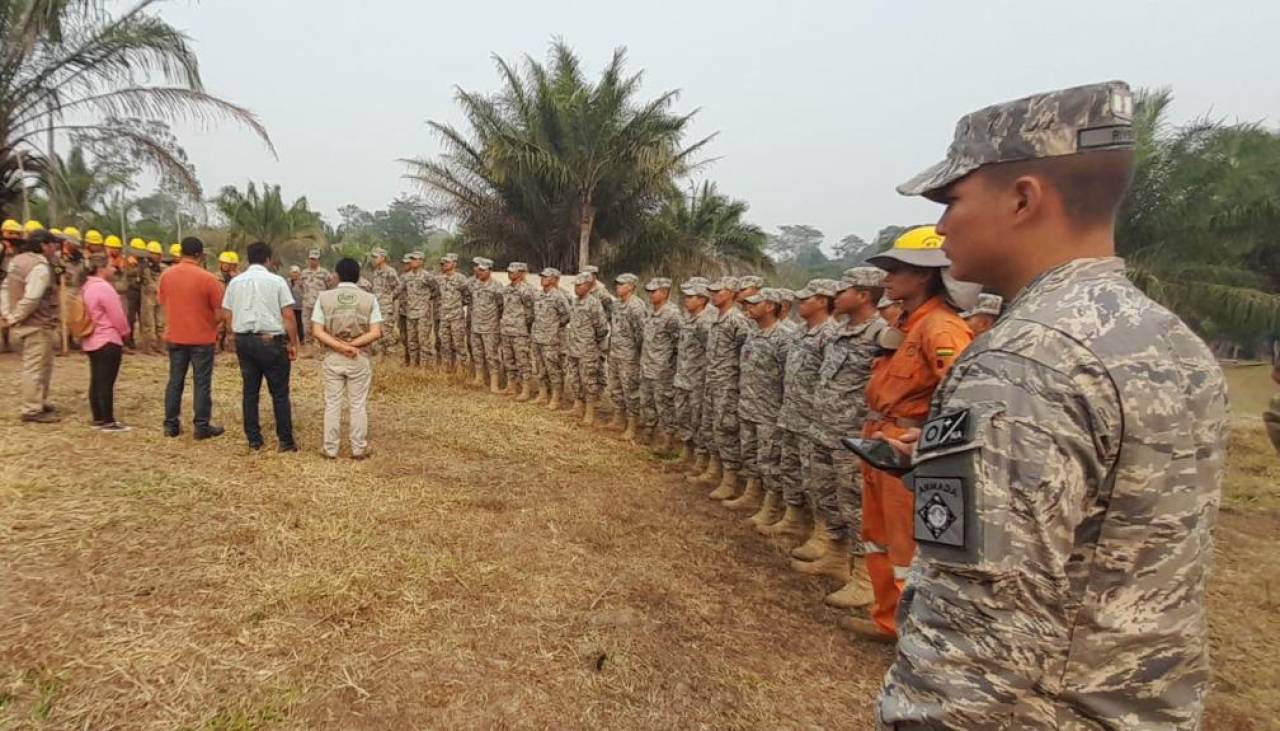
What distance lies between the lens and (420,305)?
1115cm

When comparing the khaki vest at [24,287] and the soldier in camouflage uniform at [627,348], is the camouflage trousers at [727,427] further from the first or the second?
the khaki vest at [24,287]

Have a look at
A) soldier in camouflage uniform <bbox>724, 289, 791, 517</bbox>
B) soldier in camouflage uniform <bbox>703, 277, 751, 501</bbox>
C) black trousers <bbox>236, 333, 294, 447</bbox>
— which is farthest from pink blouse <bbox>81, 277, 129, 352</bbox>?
soldier in camouflage uniform <bbox>724, 289, 791, 517</bbox>

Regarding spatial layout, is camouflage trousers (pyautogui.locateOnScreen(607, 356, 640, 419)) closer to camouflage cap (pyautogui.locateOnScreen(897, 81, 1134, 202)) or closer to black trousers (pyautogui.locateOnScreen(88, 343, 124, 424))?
black trousers (pyautogui.locateOnScreen(88, 343, 124, 424))

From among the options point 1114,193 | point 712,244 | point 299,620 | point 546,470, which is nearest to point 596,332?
point 546,470

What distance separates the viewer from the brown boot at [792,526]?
5.29 m

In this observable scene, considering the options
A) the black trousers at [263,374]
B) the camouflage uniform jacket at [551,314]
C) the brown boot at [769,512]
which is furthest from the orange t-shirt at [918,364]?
the camouflage uniform jacket at [551,314]

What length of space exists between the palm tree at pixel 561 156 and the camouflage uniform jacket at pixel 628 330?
9.79 meters

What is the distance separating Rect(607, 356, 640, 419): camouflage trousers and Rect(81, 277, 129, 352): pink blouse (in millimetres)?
4832

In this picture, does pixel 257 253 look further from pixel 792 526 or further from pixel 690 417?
Result: pixel 792 526

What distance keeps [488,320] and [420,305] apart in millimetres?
1646

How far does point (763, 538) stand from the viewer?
17.2 ft

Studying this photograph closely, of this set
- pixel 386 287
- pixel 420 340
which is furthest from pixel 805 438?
pixel 386 287

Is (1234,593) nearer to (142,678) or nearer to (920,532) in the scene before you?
(920,532)

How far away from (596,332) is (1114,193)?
25.3ft
